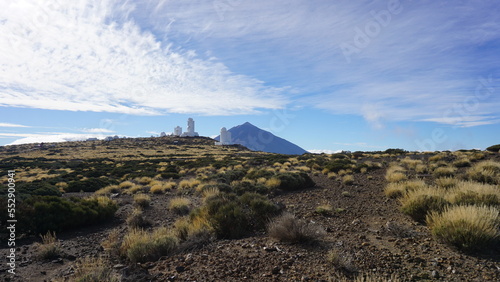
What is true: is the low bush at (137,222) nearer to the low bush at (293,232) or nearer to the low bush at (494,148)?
the low bush at (293,232)

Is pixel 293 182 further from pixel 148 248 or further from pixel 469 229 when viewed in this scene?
pixel 469 229

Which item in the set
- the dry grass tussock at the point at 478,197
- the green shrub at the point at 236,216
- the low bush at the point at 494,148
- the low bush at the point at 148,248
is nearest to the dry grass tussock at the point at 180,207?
the green shrub at the point at 236,216

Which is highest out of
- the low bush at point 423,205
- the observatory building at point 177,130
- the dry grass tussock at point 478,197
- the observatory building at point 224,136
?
the observatory building at point 177,130

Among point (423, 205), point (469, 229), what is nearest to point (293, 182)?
point (423, 205)

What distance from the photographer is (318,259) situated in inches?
188

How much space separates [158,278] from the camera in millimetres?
4641

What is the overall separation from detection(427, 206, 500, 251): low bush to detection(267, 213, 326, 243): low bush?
2231mm

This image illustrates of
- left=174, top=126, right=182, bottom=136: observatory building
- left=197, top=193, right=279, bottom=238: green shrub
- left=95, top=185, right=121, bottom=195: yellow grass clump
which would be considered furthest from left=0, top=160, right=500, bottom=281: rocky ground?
left=174, top=126, right=182, bottom=136: observatory building

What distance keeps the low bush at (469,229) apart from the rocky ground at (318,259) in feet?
0.54

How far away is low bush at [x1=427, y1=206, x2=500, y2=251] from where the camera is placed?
14.7 ft

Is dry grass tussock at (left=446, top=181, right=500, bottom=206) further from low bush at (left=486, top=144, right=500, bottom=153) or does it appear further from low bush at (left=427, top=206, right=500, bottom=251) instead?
low bush at (left=486, top=144, right=500, bottom=153)

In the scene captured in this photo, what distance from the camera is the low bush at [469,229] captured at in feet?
14.7

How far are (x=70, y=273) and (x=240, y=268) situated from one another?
3616 millimetres

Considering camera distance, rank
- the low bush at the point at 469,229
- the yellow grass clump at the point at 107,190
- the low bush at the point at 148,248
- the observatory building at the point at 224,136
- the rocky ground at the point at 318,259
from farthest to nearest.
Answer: the observatory building at the point at 224,136 → the yellow grass clump at the point at 107,190 → the low bush at the point at 148,248 → the low bush at the point at 469,229 → the rocky ground at the point at 318,259
